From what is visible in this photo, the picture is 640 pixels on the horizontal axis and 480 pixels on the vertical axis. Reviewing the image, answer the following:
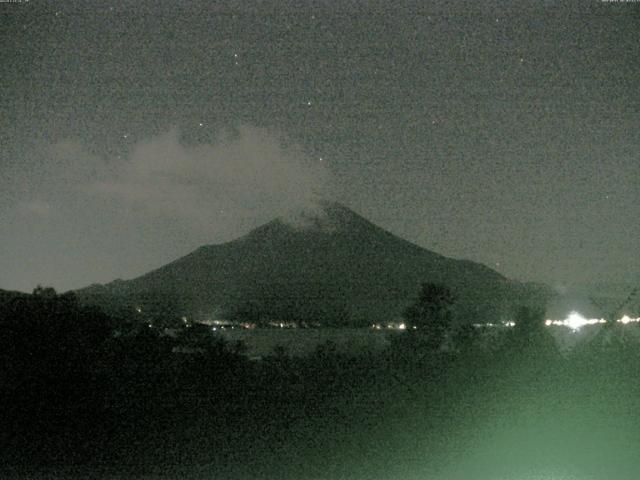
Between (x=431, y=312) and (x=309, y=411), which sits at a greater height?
(x=431, y=312)

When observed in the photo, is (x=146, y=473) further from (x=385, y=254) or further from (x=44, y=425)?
(x=385, y=254)

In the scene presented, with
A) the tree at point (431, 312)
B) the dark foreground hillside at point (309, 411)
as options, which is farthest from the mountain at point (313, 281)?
the dark foreground hillside at point (309, 411)

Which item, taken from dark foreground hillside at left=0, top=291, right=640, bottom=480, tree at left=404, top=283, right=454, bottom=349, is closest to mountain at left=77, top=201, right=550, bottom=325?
tree at left=404, top=283, right=454, bottom=349

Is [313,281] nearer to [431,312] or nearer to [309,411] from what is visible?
[431,312]

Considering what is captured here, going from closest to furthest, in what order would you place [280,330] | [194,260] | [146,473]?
1. [146,473]
2. [280,330]
3. [194,260]

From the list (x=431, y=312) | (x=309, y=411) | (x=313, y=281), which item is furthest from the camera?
(x=313, y=281)

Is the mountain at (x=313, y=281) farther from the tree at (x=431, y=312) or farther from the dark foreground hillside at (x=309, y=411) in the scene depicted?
the dark foreground hillside at (x=309, y=411)

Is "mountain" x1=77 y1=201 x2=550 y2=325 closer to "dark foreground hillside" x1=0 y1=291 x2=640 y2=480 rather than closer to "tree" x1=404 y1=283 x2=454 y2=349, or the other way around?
"tree" x1=404 y1=283 x2=454 y2=349

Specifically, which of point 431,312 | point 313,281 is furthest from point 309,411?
point 313,281

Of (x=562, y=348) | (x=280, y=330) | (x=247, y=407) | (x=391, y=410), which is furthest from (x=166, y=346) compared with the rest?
(x=280, y=330)
